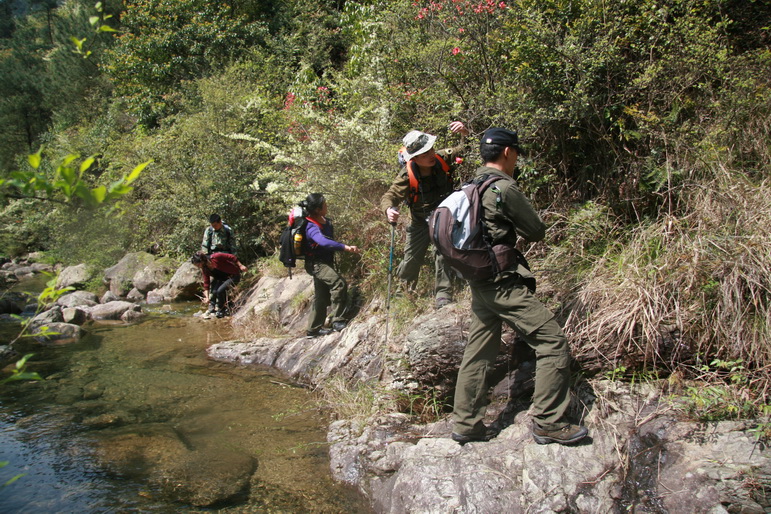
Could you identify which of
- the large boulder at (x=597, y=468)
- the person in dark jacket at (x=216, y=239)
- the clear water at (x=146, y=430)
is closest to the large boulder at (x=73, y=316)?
the clear water at (x=146, y=430)

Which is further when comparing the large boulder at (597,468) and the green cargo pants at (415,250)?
the green cargo pants at (415,250)

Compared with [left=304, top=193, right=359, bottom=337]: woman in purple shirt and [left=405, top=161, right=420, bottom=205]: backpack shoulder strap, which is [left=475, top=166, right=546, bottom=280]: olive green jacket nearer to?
[left=405, top=161, right=420, bottom=205]: backpack shoulder strap

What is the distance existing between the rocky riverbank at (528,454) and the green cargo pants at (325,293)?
7.04ft

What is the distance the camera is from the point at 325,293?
25.6ft

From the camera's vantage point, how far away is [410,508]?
3.82 meters

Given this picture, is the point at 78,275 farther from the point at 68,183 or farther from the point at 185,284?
the point at 68,183

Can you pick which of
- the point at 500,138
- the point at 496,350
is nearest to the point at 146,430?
the point at 496,350

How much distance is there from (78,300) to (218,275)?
15.6ft

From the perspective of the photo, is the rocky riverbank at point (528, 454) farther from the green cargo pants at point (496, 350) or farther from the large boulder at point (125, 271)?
the large boulder at point (125, 271)

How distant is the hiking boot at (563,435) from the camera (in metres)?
3.76

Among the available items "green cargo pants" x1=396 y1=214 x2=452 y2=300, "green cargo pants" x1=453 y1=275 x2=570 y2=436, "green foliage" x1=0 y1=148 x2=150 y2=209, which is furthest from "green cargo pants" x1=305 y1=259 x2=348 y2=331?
"green foliage" x1=0 y1=148 x2=150 y2=209

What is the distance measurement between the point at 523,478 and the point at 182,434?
11.6ft

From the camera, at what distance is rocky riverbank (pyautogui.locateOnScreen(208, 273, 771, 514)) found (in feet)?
11.1

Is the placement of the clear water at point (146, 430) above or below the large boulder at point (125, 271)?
above
